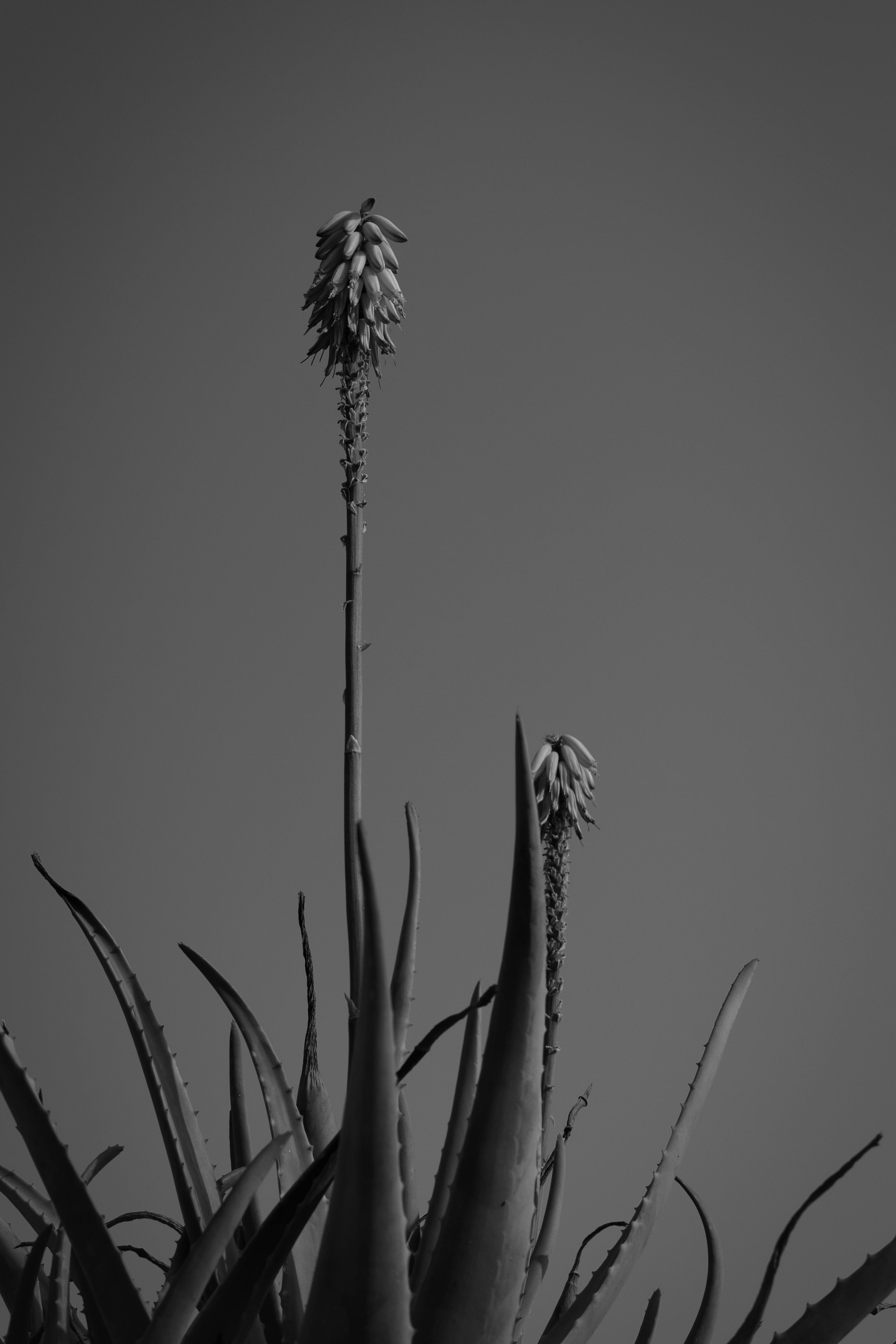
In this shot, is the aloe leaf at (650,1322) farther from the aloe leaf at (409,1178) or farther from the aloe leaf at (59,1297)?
the aloe leaf at (59,1297)

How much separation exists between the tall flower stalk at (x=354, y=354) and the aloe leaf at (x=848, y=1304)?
22 centimetres

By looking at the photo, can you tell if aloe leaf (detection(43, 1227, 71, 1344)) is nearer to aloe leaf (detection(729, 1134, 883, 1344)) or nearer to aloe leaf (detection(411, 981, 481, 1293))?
aloe leaf (detection(411, 981, 481, 1293))

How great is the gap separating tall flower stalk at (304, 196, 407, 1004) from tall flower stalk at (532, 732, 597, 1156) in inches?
4.8

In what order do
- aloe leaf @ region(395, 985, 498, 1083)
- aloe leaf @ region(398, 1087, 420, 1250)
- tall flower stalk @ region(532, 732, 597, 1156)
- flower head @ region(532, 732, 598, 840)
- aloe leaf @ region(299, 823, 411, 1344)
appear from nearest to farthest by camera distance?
aloe leaf @ region(299, 823, 411, 1344)
aloe leaf @ region(395, 985, 498, 1083)
aloe leaf @ region(398, 1087, 420, 1250)
tall flower stalk @ region(532, 732, 597, 1156)
flower head @ region(532, 732, 598, 840)

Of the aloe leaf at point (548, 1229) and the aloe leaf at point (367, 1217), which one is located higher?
the aloe leaf at point (367, 1217)

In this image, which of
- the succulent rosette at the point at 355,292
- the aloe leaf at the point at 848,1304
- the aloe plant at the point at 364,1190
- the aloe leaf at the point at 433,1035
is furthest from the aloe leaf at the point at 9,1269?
the succulent rosette at the point at 355,292

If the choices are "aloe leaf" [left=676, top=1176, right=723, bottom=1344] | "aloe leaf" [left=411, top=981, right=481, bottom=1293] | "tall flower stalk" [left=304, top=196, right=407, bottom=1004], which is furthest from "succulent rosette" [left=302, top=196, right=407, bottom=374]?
"aloe leaf" [left=676, top=1176, right=723, bottom=1344]

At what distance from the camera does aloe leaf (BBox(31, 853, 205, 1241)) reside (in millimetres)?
457

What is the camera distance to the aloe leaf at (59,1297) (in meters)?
0.46

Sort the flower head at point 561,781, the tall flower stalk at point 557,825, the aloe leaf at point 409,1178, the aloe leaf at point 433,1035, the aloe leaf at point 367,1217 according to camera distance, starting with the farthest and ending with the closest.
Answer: the flower head at point 561,781
the tall flower stalk at point 557,825
the aloe leaf at point 409,1178
the aloe leaf at point 433,1035
the aloe leaf at point 367,1217

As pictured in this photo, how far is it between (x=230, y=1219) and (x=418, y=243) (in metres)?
1.85

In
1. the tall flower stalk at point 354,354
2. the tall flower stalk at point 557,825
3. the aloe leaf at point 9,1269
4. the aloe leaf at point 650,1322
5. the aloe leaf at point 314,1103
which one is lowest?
the aloe leaf at point 650,1322

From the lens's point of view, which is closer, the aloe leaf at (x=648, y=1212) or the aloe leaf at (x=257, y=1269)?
the aloe leaf at (x=257, y=1269)

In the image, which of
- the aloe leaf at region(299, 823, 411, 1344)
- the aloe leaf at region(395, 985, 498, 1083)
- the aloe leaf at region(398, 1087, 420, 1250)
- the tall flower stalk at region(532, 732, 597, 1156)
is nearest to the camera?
the aloe leaf at region(299, 823, 411, 1344)
